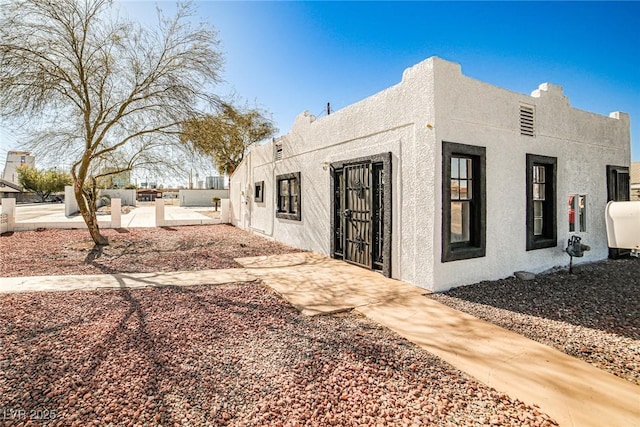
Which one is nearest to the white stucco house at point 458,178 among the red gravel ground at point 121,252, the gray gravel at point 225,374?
the gray gravel at point 225,374

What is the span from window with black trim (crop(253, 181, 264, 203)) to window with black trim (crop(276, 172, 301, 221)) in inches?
60.3

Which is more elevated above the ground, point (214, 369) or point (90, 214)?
point (90, 214)

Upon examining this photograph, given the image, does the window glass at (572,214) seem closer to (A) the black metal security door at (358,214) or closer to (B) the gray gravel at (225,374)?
(A) the black metal security door at (358,214)

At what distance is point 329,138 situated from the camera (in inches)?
306

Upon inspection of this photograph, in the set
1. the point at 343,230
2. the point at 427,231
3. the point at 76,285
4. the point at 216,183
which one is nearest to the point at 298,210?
the point at 343,230

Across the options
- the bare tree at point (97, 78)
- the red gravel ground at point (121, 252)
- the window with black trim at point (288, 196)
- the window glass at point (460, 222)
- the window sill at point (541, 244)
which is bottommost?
the red gravel ground at point (121, 252)

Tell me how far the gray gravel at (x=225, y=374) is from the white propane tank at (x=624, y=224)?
11.9 ft

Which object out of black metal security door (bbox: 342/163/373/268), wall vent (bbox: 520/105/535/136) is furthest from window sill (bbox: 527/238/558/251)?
black metal security door (bbox: 342/163/373/268)

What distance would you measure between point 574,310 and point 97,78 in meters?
12.0

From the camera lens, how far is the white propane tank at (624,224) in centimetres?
427

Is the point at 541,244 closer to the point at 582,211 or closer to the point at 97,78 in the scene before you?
the point at 582,211

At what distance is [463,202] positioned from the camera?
5543mm

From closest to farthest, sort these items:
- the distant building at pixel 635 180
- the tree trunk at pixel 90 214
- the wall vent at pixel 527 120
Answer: the wall vent at pixel 527 120
the tree trunk at pixel 90 214
the distant building at pixel 635 180

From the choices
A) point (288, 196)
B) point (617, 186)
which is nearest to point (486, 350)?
point (288, 196)
